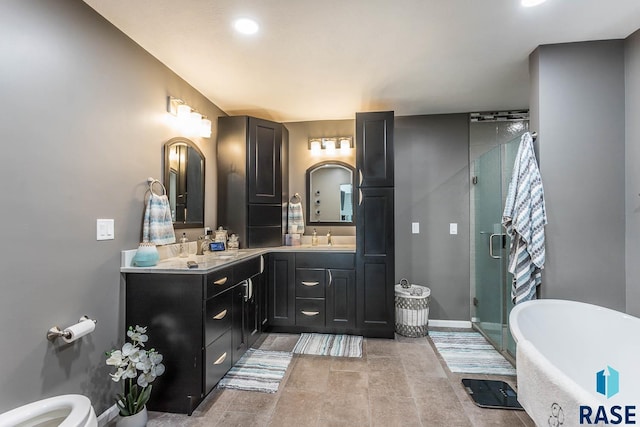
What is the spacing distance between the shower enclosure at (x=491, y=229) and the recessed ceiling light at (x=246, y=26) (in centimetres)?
218

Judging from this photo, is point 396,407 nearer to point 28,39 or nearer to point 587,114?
point 587,114

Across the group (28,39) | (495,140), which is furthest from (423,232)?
(28,39)

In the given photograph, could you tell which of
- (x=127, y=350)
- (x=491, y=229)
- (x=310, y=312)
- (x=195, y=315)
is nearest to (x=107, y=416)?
(x=127, y=350)

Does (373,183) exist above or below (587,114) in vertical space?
below

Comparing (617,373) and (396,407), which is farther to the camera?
(396,407)

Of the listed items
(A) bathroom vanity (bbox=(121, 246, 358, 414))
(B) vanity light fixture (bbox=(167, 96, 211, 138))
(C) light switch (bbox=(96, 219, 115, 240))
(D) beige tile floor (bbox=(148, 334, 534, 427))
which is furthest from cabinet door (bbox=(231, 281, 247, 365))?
(B) vanity light fixture (bbox=(167, 96, 211, 138))

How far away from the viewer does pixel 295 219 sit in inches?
146

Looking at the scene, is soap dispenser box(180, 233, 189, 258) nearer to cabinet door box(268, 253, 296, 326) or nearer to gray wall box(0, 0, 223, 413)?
gray wall box(0, 0, 223, 413)

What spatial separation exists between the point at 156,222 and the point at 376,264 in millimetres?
2055

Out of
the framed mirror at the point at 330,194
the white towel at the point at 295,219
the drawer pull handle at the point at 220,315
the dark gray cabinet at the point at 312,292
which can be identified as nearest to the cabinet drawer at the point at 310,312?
the dark gray cabinet at the point at 312,292

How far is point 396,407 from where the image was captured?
199 cm

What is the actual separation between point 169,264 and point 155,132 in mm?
1013

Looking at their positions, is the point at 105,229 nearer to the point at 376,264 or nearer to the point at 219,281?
the point at 219,281

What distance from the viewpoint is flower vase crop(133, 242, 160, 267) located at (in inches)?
79.9
